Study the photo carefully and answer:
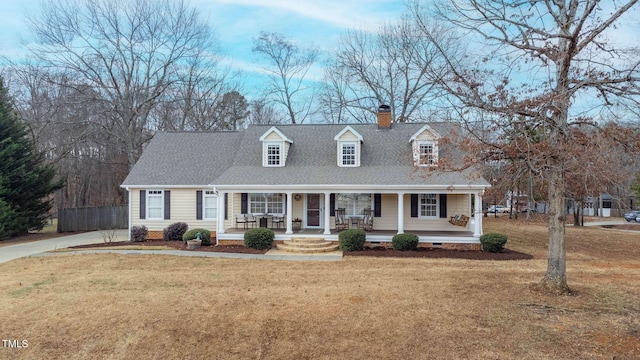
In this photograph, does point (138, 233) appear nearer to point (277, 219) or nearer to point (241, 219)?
point (241, 219)

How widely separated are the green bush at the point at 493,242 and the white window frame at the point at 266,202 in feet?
28.2

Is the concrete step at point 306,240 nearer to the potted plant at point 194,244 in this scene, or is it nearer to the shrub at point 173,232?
the potted plant at point 194,244

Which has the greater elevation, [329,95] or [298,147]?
[329,95]

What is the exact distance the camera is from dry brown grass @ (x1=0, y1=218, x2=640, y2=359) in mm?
5676

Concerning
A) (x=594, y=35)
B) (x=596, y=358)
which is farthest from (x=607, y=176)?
(x=596, y=358)

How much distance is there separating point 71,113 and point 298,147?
2249 cm

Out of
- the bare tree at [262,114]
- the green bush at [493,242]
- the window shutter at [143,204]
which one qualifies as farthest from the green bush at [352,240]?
the bare tree at [262,114]

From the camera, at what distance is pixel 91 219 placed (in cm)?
2356

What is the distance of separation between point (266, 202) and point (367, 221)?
4.78 m

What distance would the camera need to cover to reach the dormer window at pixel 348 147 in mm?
16969

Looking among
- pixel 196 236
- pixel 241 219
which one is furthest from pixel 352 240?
pixel 196 236

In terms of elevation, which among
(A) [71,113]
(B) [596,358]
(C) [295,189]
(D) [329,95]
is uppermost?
(D) [329,95]

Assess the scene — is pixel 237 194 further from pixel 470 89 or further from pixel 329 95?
pixel 329 95

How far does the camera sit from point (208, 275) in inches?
399
